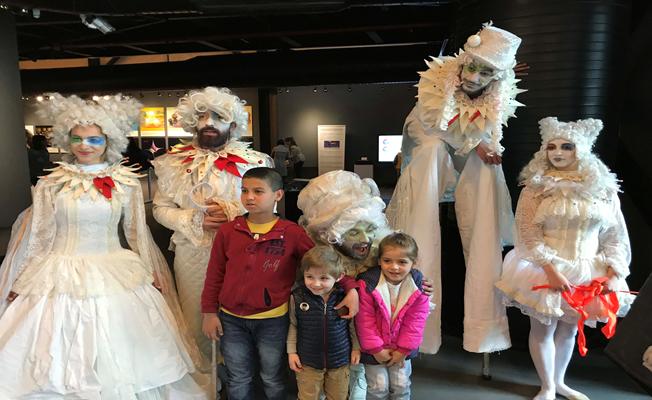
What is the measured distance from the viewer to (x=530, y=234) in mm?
2570

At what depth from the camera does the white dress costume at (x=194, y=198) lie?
2.46m

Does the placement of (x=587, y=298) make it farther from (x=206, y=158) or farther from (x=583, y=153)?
(x=206, y=158)

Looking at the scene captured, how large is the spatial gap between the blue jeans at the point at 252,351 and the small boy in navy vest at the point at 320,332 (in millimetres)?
71

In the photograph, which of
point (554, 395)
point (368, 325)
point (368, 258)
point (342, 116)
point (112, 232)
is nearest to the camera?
point (368, 325)

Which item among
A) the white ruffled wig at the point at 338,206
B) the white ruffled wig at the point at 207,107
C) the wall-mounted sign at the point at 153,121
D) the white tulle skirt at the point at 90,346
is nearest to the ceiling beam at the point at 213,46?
the wall-mounted sign at the point at 153,121

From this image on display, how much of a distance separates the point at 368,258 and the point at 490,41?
129 cm

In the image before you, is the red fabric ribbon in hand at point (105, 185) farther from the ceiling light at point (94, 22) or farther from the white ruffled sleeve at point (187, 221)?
the ceiling light at point (94, 22)

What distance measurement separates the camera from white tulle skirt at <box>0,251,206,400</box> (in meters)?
2.13

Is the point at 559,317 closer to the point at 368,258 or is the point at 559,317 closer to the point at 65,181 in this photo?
the point at 368,258

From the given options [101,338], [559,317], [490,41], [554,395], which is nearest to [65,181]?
[101,338]

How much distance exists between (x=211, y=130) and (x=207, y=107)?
0.12 metres

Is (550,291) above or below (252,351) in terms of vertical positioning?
above

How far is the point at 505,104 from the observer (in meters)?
2.61

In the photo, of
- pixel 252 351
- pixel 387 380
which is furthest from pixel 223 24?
pixel 387 380
